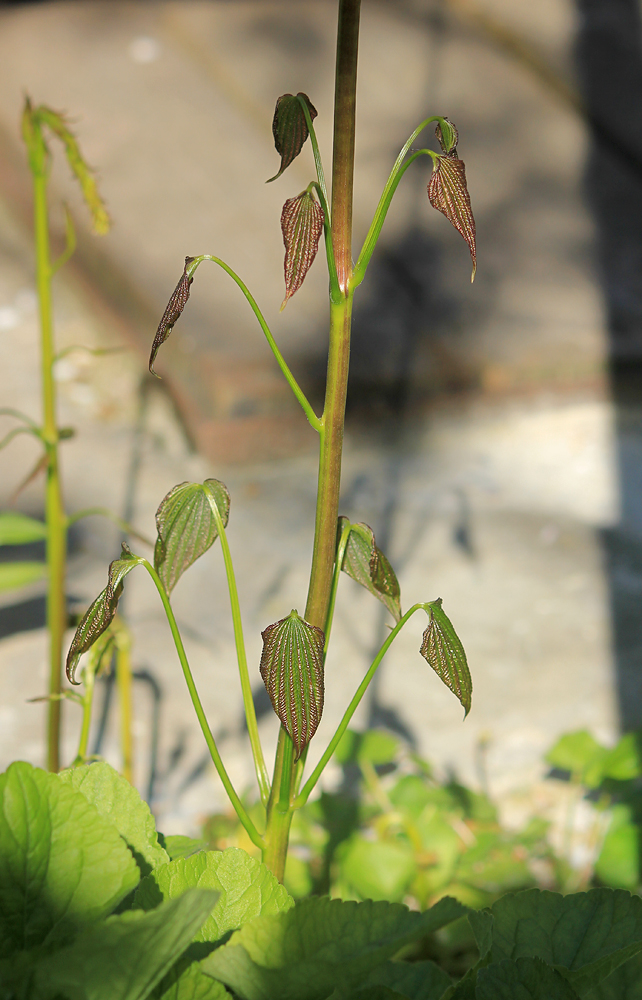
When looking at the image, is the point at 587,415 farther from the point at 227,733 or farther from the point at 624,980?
the point at 624,980

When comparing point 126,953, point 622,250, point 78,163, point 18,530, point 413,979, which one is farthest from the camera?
point 622,250

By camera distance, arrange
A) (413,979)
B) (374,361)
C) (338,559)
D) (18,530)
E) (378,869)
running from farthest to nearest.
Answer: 1. (374,361)
2. (378,869)
3. (18,530)
4. (338,559)
5. (413,979)

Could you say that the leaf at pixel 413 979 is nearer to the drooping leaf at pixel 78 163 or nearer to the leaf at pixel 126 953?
the leaf at pixel 126 953

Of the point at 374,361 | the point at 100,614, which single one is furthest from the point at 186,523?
the point at 374,361

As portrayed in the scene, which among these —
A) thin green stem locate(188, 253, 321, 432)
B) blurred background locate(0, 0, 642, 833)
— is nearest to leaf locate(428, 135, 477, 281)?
thin green stem locate(188, 253, 321, 432)

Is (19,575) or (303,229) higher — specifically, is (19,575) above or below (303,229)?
below

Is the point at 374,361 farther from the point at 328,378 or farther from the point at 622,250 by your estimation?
the point at 328,378

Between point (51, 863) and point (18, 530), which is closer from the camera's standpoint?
point (51, 863)

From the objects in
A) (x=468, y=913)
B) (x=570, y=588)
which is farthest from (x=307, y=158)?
(x=468, y=913)

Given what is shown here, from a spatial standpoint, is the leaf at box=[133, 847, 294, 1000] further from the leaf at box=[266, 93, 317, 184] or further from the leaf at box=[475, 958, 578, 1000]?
the leaf at box=[266, 93, 317, 184]

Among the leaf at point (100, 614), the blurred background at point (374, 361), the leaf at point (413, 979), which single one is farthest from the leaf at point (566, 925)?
the blurred background at point (374, 361)
